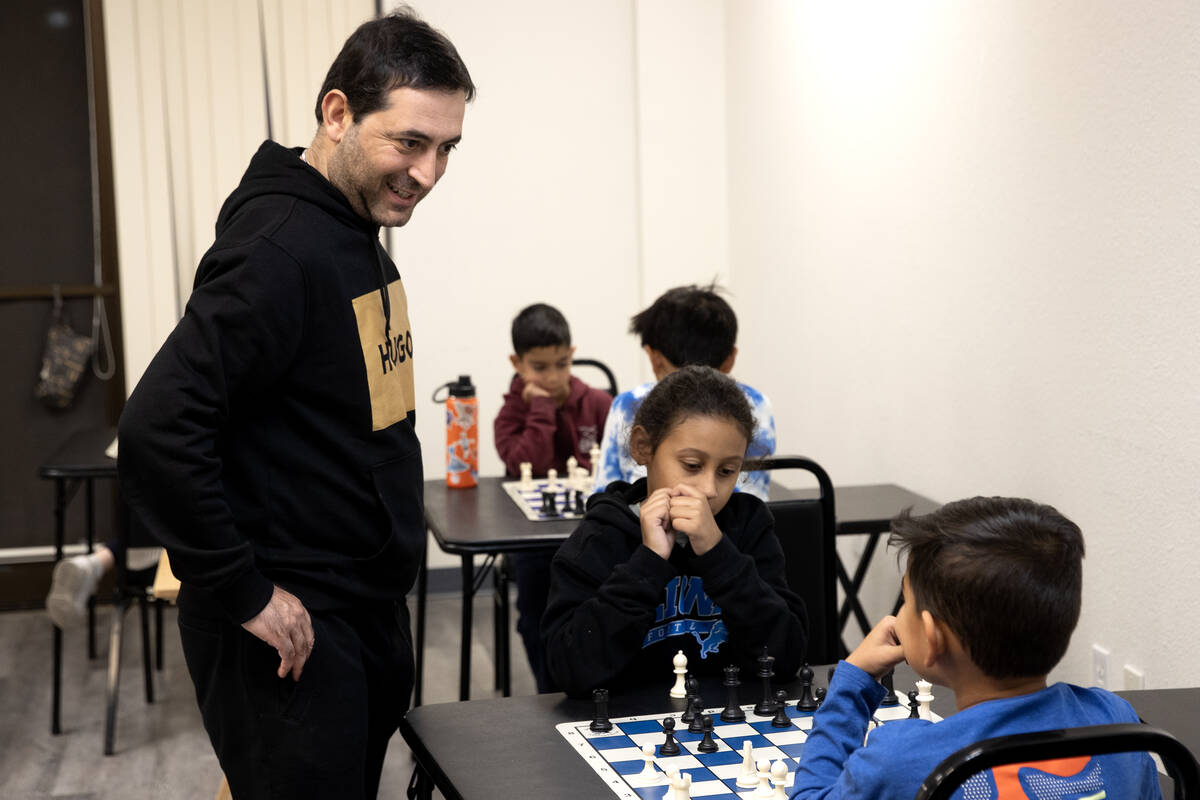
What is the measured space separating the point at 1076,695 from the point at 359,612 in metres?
0.95

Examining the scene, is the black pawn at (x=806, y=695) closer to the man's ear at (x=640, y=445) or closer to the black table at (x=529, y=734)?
the black table at (x=529, y=734)

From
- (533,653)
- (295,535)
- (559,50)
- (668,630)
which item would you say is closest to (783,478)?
(533,653)

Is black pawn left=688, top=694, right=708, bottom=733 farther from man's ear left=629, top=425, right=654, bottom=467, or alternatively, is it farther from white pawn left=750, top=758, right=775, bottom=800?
man's ear left=629, top=425, right=654, bottom=467

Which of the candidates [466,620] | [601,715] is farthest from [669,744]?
[466,620]

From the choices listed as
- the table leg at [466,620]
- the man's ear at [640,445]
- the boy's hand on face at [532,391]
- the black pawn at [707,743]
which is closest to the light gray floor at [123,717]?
the table leg at [466,620]

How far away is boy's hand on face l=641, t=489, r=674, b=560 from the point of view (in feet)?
5.97

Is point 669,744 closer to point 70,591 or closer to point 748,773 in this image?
point 748,773

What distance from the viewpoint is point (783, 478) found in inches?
194

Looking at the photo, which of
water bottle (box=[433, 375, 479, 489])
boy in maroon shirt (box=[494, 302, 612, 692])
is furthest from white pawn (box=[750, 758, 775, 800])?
boy in maroon shirt (box=[494, 302, 612, 692])

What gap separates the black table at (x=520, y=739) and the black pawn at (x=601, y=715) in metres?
0.04

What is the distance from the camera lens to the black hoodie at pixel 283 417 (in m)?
1.51

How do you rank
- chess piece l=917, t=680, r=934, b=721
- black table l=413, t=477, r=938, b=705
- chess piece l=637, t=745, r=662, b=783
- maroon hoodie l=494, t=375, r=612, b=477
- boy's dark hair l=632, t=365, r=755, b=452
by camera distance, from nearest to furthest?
chess piece l=637, t=745, r=662, b=783 < chess piece l=917, t=680, r=934, b=721 < boy's dark hair l=632, t=365, r=755, b=452 < black table l=413, t=477, r=938, b=705 < maroon hoodie l=494, t=375, r=612, b=477

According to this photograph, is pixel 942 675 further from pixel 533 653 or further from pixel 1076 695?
pixel 533 653

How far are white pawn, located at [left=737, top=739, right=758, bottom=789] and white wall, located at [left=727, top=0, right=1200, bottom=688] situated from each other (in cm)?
146
